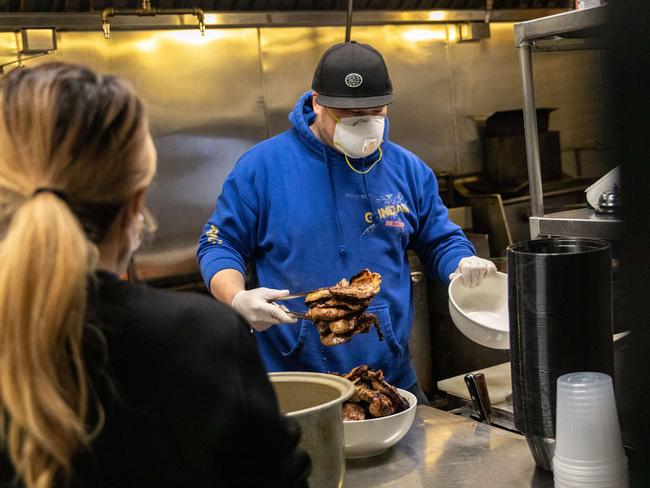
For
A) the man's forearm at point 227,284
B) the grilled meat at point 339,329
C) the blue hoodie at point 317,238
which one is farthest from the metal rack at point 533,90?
the man's forearm at point 227,284

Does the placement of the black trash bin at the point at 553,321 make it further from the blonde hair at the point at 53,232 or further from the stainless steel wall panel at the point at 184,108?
the stainless steel wall panel at the point at 184,108

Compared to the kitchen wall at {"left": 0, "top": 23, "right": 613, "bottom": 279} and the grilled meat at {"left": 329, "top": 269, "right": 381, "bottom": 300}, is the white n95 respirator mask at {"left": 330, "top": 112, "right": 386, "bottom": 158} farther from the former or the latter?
the kitchen wall at {"left": 0, "top": 23, "right": 613, "bottom": 279}

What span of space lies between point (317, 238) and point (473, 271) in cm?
51

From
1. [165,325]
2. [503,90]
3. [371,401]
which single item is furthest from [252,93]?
[165,325]

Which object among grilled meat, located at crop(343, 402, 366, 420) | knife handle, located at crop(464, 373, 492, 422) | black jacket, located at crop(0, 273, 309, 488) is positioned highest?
black jacket, located at crop(0, 273, 309, 488)

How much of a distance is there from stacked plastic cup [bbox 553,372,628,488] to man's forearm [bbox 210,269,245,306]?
1.09m

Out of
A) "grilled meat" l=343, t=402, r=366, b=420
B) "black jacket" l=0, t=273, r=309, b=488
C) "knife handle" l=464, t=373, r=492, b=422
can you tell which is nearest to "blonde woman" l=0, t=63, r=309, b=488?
"black jacket" l=0, t=273, r=309, b=488

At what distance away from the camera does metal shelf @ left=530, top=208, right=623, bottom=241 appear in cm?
229

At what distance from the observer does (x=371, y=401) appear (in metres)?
2.01

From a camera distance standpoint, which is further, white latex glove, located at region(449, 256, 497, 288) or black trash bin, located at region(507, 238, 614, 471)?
white latex glove, located at region(449, 256, 497, 288)

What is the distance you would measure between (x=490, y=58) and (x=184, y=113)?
2.42 meters

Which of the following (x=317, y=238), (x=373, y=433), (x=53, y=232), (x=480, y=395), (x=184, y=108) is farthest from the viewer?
(x=184, y=108)

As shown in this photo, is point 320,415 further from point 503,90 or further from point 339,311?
point 503,90

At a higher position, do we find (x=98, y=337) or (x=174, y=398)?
(x=98, y=337)
